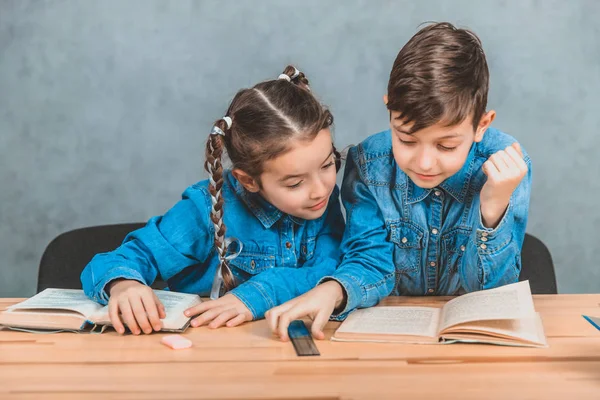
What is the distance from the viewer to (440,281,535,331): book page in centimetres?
145

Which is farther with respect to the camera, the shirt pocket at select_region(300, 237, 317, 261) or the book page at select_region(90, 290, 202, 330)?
the shirt pocket at select_region(300, 237, 317, 261)

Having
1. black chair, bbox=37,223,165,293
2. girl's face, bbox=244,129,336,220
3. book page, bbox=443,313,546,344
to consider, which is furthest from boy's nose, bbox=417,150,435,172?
black chair, bbox=37,223,165,293

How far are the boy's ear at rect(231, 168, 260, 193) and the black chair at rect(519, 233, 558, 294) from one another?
0.80 meters

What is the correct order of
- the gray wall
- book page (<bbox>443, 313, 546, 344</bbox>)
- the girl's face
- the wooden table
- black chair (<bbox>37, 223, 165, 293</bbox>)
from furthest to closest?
the gray wall
black chair (<bbox>37, 223, 165, 293</bbox>)
the girl's face
book page (<bbox>443, 313, 546, 344</bbox>)
the wooden table

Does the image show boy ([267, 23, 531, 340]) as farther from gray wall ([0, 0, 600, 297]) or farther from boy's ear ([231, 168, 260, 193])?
gray wall ([0, 0, 600, 297])

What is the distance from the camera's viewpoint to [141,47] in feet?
9.60

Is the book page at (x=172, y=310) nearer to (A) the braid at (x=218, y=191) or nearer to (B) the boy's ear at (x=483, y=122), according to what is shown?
(A) the braid at (x=218, y=191)

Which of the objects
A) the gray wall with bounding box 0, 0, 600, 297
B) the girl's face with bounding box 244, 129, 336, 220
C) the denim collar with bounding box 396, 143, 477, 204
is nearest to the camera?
the girl's face with bounding box 244, 129, 336, 220

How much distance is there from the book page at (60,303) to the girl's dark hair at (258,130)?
12.5 inches

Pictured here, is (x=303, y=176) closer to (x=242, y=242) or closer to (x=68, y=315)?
(x=242, y=242)

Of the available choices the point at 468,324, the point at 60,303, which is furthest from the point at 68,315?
the point at 468,324

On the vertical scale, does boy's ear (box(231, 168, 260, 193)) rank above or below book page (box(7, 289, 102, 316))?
above

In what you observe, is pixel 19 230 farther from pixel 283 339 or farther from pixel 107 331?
pixel 283 339

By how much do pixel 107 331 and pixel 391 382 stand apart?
0.62m
